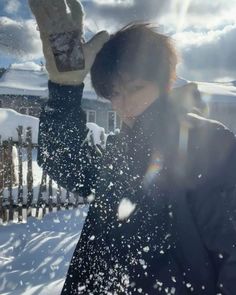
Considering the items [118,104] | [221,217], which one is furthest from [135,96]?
[221,217]

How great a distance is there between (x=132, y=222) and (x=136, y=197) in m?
0.08

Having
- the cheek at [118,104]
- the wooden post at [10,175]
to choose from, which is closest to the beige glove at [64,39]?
the cheek at [118,104]

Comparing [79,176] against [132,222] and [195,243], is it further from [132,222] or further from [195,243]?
[195,243]

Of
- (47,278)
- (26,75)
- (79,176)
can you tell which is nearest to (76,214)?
(47,278)

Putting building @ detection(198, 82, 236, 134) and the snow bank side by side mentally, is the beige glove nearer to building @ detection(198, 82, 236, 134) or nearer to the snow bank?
the snow bank

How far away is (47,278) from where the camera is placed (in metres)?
4.47

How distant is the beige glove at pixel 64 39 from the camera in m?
1.50

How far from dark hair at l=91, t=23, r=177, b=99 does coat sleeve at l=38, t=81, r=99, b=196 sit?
18 centimetres

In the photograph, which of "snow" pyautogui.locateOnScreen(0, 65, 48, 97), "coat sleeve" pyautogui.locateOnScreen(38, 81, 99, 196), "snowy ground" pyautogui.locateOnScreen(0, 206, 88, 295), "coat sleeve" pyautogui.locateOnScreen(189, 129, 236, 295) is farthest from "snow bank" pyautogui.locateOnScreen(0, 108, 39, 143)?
"coat sleeve" pyautogui.locateOnScreen(189, 129, 236, 295)

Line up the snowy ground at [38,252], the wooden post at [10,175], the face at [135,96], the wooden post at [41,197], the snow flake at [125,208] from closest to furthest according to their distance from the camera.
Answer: the snow flake at [125,208], the face at [135,96], the snowy ground at [38,252], the wooden post at [10,175], the wooden post at [41,197]

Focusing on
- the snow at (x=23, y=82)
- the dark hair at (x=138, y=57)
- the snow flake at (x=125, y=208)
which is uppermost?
the dark hair at (x=138, y=57)

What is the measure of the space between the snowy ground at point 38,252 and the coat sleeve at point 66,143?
7.58 ft

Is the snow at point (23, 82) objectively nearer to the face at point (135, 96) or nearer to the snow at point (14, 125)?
the snow at point (14, 125)

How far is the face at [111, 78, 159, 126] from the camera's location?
1493 mm
